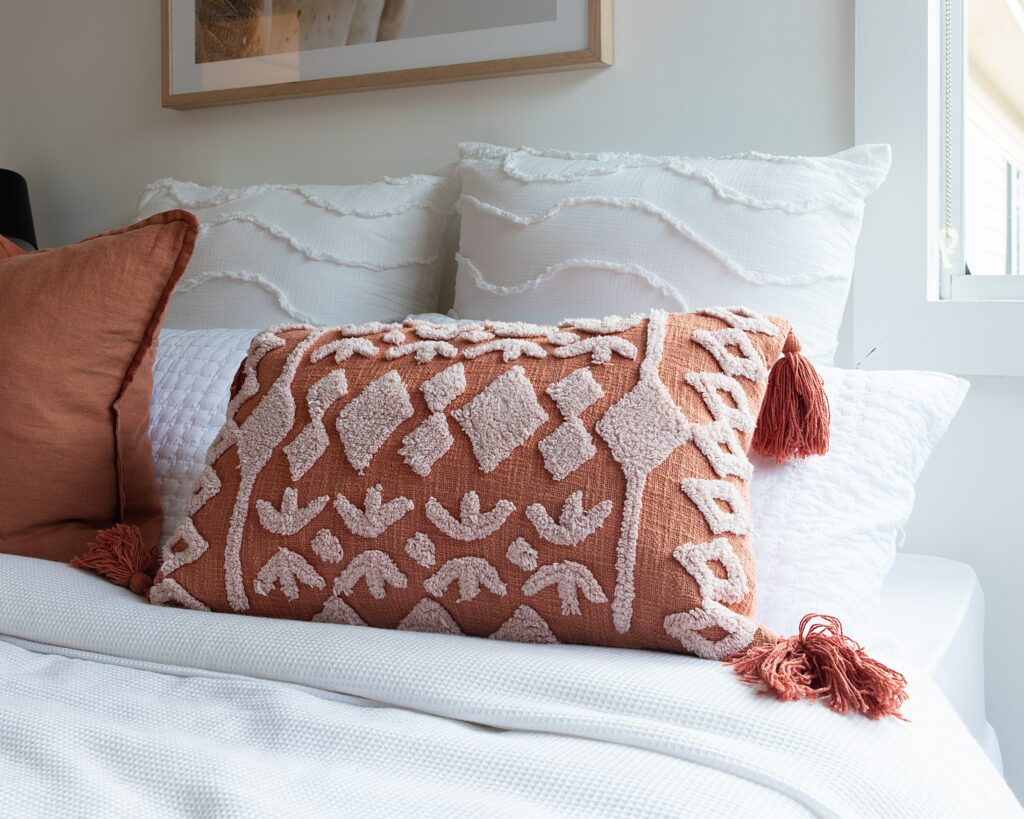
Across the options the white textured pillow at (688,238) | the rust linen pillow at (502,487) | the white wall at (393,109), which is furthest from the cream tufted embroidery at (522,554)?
the white wall at (393,109)

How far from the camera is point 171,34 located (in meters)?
1.84

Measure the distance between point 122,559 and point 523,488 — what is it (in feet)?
1.48

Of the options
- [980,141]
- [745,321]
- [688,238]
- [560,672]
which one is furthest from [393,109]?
[560,672]

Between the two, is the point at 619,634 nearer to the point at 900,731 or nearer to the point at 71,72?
the point at 900,731

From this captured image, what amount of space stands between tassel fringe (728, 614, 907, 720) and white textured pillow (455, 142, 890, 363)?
56 centimetres

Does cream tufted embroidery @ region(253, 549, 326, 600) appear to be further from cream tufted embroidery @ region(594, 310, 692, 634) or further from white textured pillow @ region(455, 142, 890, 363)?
white textured pillow @ region(455, 142, 890, 363)

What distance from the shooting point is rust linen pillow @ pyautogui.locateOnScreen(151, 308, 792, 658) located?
752 mm

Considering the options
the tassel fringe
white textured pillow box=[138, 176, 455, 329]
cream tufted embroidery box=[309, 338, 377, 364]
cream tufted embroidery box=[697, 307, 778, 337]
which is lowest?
the tassel fringe

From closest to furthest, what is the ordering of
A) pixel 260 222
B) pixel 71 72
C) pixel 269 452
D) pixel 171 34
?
1. pixel 269 452
2. pixel 260 222
3. pixel 171 34
4. pixel 71 72

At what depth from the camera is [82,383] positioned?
109 centimetres

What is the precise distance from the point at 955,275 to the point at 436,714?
1038mm

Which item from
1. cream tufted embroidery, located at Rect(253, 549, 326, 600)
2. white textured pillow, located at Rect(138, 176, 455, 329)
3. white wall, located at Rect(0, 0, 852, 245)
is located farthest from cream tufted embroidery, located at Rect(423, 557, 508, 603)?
white wall, located at Rect(0, 0, 852, 245)

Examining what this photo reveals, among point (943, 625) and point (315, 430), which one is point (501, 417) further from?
point (943, 625)

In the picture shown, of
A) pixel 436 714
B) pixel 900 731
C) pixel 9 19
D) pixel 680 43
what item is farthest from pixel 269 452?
pixel 9 19
